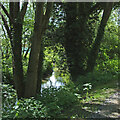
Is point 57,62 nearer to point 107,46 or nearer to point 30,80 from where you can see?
point 107,46

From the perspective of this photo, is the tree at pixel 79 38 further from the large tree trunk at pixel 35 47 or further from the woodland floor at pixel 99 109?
the woodland floor at pixel 99 109

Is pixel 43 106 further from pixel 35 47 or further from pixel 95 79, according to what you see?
pixel 95 79

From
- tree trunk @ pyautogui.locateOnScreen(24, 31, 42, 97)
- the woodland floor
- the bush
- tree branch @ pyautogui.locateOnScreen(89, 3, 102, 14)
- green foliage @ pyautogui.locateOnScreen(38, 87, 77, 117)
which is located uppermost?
tree branch @ pyautogui.locateOnScreen(89, 3, 102, 14)

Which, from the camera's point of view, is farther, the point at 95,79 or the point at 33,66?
the point at 95,79

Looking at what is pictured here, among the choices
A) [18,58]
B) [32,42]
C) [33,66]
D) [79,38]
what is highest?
[79,38]

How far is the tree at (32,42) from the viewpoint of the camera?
538 cm

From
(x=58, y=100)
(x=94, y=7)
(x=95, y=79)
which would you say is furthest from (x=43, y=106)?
(x=94, y=7)

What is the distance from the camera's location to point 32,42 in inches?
214

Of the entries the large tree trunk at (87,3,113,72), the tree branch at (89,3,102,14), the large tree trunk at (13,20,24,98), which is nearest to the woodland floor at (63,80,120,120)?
the large tree trunk at (13,20,24,98)

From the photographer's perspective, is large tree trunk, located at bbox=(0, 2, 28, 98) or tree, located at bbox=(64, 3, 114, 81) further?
tree, located at bbox=(64, 3, 114, 81)

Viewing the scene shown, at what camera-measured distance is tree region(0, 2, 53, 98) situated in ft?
17.6

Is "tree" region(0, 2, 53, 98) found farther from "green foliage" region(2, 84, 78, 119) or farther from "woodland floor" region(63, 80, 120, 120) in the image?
"woodland floor" region(63, 80, 120, 120)

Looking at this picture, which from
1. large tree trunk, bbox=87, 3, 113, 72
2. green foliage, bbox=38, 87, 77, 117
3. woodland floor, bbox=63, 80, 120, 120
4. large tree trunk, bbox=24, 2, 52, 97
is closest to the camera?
woodland floor, bbox=63, 80, 120, 120

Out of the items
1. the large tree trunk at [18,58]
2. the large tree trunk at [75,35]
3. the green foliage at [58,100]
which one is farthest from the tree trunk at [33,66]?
the large tree trunk at [75,35]
